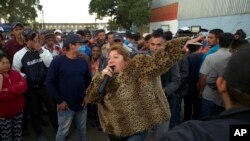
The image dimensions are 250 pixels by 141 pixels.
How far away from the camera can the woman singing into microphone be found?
324 cm

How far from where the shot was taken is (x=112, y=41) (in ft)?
23.2

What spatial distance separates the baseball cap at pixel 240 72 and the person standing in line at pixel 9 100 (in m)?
3.80

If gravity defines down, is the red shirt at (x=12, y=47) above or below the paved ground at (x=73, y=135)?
above

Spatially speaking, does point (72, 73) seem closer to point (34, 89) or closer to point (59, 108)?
point (59, 108)

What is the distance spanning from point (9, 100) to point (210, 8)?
1128 inches

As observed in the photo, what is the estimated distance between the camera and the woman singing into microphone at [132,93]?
127 inches

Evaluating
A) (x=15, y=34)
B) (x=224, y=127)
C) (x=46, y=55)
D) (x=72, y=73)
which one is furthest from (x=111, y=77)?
(x=15, y=34)

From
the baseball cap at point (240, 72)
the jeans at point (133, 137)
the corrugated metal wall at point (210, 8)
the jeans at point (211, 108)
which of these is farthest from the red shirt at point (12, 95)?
the corrugated metal wall at point (210, 8)

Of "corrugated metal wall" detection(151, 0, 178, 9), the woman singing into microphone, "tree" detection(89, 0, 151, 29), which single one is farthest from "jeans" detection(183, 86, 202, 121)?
"corrugated metal wall" detection(151, 0, 178, 9)

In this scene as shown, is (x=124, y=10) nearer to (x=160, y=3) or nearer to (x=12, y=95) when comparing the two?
(x=160, y=3)

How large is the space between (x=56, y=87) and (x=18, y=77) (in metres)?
0.73

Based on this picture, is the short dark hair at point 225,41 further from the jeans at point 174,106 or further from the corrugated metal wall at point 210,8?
the corrugated metal wall at point 210,8

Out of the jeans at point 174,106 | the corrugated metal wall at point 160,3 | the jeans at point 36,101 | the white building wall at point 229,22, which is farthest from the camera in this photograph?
the corrugated metal wall at point 160,3

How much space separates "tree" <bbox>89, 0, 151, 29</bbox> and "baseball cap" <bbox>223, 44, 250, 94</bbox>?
42.5 meters
